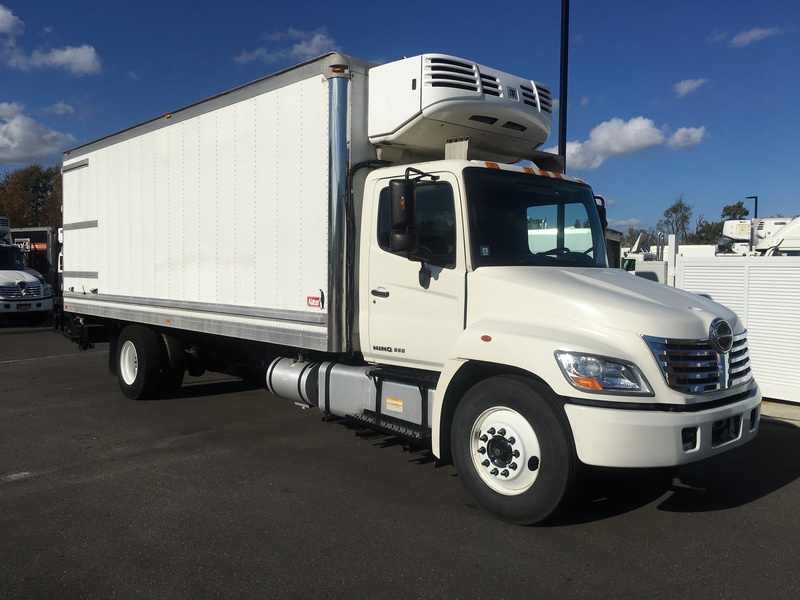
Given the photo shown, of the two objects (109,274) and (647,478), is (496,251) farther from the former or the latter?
(109,274)

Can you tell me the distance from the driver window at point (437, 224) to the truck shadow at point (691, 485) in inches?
77.0

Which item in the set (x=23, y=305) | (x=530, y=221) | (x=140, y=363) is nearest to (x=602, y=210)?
(x=530, y=221)

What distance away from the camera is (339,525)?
187 inches

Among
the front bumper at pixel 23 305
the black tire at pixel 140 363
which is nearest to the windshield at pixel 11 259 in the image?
the front bumper at pixel 23 305

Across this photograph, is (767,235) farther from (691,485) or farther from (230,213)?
(230,213)

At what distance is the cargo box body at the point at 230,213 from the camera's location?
242 inches

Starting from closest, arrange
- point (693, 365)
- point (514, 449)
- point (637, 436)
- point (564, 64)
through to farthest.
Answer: point (637, 436) → point (693, 365) → point (514, 449) → point (564, 64)

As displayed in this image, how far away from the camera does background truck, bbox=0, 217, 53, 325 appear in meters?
Answer: 20.1

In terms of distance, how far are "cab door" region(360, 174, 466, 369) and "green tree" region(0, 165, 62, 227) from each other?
50.6m

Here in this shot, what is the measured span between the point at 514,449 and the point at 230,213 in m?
4.25

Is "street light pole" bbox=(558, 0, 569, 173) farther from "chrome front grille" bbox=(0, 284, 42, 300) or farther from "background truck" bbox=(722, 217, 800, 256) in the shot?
"chrome front grille" bbox=(0, 284, 42, 300)

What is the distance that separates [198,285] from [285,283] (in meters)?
1.74

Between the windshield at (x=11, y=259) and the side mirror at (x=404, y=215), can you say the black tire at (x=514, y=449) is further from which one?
the windshield at (x=11, y=259)

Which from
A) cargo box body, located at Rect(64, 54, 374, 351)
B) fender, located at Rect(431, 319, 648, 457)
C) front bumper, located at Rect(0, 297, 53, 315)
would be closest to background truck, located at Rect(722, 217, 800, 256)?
cargo box body, located at Rect(64, 54, 374, 351)
